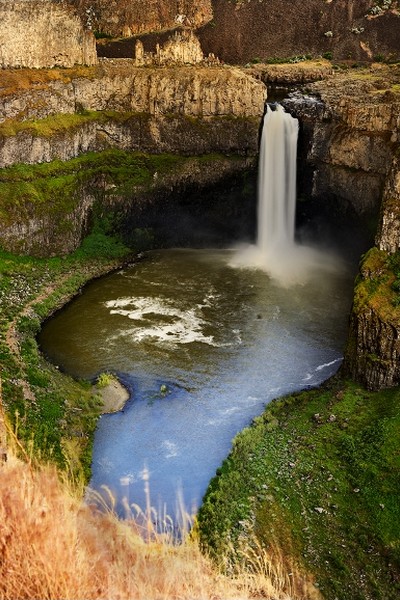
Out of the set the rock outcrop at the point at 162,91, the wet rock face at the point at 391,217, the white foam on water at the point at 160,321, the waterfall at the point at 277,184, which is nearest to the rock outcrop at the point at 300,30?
the rock outcrop at the point at 162,91

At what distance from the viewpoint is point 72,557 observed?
26.0 ft

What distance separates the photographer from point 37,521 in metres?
7.91

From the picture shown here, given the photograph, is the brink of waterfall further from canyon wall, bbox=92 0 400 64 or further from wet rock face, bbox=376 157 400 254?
canyon wall, bbox=92 0 400 64

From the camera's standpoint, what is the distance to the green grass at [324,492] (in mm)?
17656

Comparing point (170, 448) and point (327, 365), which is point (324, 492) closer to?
point (170, 448)

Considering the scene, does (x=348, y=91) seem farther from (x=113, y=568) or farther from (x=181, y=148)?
(x=113, y=568)

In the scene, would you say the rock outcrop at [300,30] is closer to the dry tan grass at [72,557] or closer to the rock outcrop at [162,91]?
the rock outcrop at [162,91]

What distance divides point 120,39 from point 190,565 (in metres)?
50.0

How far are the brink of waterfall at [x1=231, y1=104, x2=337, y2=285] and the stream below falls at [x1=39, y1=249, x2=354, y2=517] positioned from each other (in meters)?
2.71

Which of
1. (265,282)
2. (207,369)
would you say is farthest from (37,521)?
(265,282)

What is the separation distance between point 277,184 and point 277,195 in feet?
2.35

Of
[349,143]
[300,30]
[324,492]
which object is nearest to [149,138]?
[349,143]

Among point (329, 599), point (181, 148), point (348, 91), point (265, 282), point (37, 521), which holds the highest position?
point (348, 91)

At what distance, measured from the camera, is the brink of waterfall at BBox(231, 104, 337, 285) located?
141 ft
